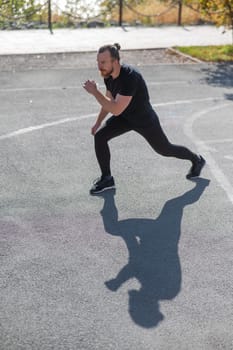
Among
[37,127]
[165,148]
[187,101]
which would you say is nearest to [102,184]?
[165,148]

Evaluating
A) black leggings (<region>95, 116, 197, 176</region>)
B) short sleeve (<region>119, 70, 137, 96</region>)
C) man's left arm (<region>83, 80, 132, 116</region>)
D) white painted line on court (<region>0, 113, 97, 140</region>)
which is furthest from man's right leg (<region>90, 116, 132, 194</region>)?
white painted line on court (<region>0, 113, 97, 140</region>)

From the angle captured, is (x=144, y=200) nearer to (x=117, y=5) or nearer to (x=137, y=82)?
(x=137, y=82)

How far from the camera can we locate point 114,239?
6.30 meters

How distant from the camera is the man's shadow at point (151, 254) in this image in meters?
5.15

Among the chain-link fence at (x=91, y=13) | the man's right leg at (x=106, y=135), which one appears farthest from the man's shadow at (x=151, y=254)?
the chain-link fence at (x=91, y=13)

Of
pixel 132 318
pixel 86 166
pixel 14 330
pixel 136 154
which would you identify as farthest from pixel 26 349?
pixel 136 154

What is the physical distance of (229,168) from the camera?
823 centimetres

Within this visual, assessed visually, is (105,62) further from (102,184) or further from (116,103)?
(102,184)

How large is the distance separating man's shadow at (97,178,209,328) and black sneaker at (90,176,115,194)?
8 centimetres

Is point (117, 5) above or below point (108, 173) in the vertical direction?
below

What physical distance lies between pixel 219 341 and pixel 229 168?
3.90 m

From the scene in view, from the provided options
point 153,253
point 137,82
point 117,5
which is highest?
point 137,82

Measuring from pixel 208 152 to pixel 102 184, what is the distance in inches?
81.8

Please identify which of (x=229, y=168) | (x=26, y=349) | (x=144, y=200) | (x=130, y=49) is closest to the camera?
(x=26, y=349)
